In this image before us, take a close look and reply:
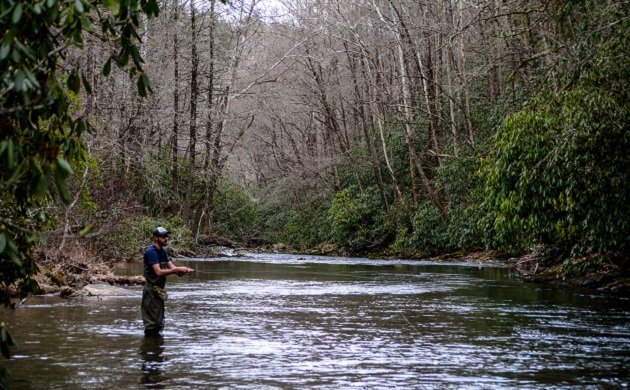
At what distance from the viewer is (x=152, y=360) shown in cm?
993

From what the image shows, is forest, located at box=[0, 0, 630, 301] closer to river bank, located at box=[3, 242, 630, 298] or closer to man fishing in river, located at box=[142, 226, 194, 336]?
river bank, located at box=[3, 242, 630, 298]

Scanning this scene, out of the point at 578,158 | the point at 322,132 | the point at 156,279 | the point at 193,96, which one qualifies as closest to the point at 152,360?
the point at 156,279

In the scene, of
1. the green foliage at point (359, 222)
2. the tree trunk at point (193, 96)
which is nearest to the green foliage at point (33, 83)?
the tree trunk at point (193, 96)

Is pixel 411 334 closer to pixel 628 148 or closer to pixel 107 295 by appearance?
pixel 628 148

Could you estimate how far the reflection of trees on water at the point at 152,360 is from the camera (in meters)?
Answer: 8.79

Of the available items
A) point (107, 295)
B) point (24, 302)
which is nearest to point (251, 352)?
point (24, 302)

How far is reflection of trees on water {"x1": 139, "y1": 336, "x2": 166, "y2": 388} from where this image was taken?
8.79 m

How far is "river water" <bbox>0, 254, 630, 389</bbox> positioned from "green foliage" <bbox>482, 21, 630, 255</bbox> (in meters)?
1.67

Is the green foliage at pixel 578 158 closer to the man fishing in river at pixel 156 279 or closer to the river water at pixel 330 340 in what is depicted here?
the river water at pixel 330 340

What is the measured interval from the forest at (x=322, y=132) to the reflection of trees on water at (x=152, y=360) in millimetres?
1626

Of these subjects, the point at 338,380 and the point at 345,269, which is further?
the point at 345,269

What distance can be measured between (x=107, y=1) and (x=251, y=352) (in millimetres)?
6875

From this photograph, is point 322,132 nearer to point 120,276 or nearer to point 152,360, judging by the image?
point 120,276

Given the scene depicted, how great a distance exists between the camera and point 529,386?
855 cm
